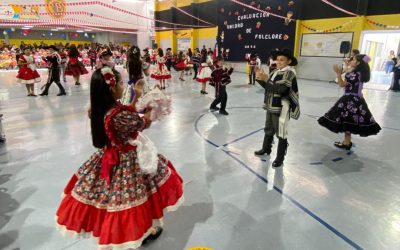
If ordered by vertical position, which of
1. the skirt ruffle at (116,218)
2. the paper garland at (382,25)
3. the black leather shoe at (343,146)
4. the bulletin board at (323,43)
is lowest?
the black leather shoe at (343,146)

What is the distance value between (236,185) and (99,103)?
202 cm

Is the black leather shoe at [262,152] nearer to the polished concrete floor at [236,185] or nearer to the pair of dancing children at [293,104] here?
the pair of dancing children at [293,104]

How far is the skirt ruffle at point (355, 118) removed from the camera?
13.2 feet

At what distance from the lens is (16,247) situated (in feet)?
7.13

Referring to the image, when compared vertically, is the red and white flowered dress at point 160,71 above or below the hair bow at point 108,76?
below

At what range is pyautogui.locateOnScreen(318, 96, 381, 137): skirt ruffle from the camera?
13.2ft

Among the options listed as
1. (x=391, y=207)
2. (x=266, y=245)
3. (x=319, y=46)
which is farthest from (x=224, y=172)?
(x=319, y=46)

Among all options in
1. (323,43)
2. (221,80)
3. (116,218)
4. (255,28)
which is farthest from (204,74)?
(255,28)

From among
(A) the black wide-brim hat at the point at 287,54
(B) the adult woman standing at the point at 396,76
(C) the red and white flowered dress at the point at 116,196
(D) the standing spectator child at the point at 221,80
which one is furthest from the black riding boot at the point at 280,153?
(B) the adult woman standing at the point at 396,76

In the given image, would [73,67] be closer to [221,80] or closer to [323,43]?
[221,80]

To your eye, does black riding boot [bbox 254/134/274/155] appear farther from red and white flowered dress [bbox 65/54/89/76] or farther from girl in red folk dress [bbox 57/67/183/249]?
red and white flowered dress [bbox 65/54/89/76]

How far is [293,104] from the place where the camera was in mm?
3500

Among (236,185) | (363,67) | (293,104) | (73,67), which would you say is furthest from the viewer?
(73,67)

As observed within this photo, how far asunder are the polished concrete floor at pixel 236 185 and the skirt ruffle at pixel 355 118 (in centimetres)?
40
